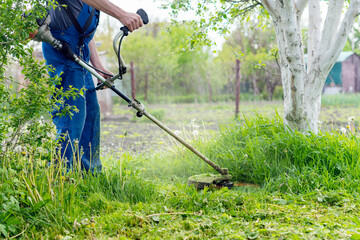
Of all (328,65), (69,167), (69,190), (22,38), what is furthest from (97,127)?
(328,65)

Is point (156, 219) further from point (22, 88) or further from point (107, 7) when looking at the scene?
point (107, 7)

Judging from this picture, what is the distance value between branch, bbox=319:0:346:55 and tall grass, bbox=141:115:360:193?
996 mm

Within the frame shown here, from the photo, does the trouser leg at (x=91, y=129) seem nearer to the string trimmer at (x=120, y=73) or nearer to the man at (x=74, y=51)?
the man at (x=74, y=51)

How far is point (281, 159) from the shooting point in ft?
12.5

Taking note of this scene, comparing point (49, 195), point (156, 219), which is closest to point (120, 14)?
point (49, 195)

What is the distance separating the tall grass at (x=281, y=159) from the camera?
3496 mm

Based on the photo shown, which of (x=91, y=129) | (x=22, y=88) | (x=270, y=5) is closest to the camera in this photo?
(x=22, y=88)

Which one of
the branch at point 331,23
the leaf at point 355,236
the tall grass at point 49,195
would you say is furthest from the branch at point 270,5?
the leaf at point 355,236

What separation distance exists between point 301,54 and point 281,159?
1.23m

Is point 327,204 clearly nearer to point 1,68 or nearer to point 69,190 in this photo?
point 69,190

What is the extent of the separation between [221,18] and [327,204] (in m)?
2.57

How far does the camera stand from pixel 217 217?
274cm

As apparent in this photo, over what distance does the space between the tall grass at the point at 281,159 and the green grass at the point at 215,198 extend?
0.01 metres

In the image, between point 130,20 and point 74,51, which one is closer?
point 130,20
